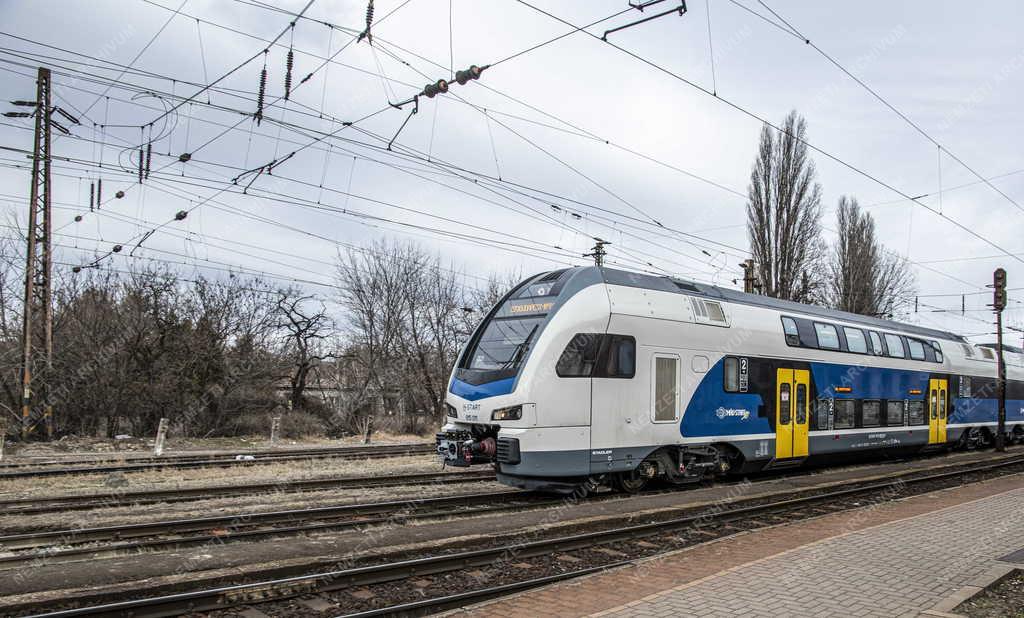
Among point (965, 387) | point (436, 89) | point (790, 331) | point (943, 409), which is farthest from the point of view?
point (965, 387)

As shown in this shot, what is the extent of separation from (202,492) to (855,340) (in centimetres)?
1496

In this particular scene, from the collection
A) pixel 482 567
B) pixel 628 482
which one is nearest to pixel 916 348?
pixel 628 482

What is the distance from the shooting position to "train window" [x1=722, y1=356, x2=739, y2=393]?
45.1ft

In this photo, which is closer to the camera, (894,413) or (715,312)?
(715,312)

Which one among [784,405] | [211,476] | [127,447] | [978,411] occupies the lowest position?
[127,447]

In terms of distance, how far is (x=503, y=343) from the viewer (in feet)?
38.8

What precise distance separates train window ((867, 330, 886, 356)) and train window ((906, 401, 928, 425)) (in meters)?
2.12

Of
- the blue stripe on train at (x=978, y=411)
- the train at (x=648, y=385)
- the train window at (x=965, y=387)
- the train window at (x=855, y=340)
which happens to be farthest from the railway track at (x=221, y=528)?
the train window at (x=965, y=387)

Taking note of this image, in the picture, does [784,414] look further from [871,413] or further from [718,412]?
[871,413]

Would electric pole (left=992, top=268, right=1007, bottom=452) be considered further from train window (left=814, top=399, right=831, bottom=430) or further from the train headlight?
the train headlight

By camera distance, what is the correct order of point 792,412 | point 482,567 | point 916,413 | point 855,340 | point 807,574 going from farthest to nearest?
1. point 916,413
2. point 855,340
3. point 792,412
4. point 482,567
5. point 807,574

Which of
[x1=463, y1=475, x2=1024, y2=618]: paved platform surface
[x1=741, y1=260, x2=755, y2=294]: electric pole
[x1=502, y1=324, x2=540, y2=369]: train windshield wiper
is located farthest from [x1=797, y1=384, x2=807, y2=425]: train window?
[x1=741, y1=260, x2=755, y2=294]: electric pole

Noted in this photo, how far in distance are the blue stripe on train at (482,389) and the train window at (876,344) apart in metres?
11.8

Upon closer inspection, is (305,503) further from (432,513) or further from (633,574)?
(633,574)
